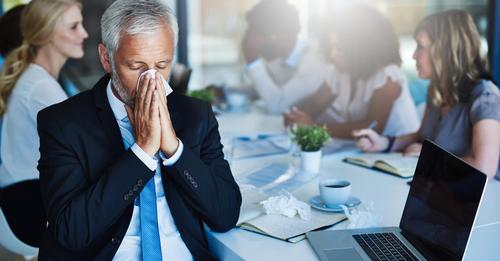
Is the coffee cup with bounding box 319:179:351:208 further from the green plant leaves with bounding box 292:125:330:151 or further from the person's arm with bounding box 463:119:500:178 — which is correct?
the person's arm with bounding box 463:119:500:178

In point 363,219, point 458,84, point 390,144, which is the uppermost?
point 458,84

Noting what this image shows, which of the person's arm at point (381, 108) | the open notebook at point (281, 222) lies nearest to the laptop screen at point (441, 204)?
the open notebook at point (281, 222)

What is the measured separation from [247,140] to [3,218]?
43.6 inches

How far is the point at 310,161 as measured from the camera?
200 centimetres

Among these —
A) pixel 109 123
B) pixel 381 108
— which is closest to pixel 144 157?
pixel 109 123

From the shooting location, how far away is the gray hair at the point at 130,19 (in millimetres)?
1381

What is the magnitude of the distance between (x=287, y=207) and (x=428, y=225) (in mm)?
414

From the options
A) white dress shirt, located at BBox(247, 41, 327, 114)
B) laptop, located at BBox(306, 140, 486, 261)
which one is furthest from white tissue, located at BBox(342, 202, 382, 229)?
white dress shirt, located at BBox(247, 41, 327, 114)

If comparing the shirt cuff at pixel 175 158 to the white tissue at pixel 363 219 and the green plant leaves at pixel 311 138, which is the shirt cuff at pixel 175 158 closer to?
the white tissue at pixel 363 219

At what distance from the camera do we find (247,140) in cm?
257

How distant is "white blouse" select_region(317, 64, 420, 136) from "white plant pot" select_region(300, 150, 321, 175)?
0.88 metres

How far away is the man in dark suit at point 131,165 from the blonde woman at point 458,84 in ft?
3.15

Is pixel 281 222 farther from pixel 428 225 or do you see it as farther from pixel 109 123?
pixel 109 123

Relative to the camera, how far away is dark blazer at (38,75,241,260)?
1.33m
